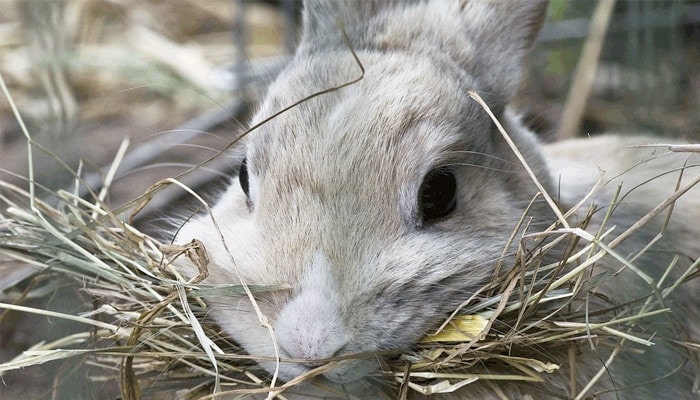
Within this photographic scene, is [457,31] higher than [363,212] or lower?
higher

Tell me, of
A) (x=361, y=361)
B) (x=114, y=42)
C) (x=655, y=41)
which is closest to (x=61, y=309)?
(x=361, y=361)

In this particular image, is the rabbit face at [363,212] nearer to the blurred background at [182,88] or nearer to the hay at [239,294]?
the hay at [239,294]

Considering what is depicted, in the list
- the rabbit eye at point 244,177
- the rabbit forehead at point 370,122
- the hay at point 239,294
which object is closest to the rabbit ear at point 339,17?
the rabbit forehead at point 370,122

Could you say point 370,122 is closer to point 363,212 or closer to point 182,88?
point 363,212

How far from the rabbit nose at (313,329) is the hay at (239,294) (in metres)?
0.03

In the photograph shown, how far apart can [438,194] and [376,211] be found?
0.18 metres

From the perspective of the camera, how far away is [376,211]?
5.38 ft

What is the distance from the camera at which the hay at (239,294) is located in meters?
1.60

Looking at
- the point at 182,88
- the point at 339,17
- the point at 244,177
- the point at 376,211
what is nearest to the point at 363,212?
the point at 376,211

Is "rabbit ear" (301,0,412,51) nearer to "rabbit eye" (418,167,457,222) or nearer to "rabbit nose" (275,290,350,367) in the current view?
"rabbit eye" (418,167,457,222)

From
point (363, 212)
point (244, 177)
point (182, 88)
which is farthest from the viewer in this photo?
point (182, 88)

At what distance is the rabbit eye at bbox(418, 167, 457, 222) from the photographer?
1728 mm

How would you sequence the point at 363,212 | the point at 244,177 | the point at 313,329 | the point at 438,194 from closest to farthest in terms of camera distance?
the point at 313,329 < the point at 363,212 < the point at 438,194 < the point at 244,177

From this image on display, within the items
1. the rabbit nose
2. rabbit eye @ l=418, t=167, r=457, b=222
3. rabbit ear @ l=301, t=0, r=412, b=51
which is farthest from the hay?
rabbit ear @ l=301, t=0, r=412, b=51
